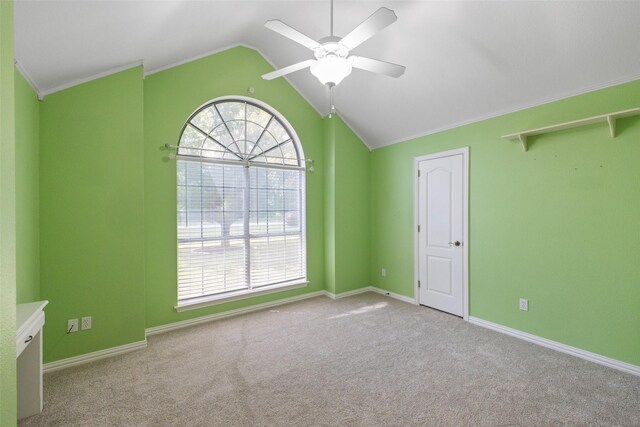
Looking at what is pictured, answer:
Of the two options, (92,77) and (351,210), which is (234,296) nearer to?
(351,210)

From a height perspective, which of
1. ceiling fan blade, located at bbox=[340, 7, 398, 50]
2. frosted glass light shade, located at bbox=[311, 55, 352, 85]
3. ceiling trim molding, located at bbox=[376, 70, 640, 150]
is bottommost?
frosted glass light shade, located at bbox=[311, 55, 352, 85]

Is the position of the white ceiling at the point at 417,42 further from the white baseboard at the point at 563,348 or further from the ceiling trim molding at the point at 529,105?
the white baseboard at the point at 563,348

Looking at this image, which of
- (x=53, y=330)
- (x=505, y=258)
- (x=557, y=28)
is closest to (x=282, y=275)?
(x=53, y=330)

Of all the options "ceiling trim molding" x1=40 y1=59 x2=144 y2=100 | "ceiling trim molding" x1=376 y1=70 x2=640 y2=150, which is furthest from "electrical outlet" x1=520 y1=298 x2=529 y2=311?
"ceiling trim molding" x1=40 y1=59 x2=144 y2=100

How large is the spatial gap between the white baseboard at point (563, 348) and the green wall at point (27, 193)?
4311 millimetres

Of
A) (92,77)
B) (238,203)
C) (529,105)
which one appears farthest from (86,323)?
(529,105)

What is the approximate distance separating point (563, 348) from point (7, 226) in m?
4.07

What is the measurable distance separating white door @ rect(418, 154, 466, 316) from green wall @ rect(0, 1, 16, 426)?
3.87 m

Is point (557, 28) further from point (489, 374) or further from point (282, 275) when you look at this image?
point (282, 275)

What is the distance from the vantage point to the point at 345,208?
4594 mm

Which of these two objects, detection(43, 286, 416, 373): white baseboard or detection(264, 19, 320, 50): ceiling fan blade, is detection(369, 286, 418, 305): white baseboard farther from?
detection(264, 19, 320, 50): ceiling fan blade

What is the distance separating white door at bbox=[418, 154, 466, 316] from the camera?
3699mm

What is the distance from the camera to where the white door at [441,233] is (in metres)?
3.70

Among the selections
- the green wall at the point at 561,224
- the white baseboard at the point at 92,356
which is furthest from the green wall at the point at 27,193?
the green wall at the point at 561,224
